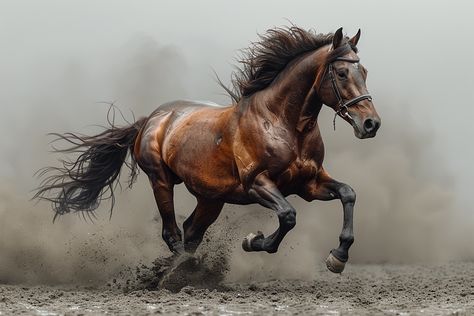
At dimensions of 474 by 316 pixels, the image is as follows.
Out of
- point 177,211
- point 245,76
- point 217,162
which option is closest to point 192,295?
point 217,162

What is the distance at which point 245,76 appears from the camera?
8805 millimetres

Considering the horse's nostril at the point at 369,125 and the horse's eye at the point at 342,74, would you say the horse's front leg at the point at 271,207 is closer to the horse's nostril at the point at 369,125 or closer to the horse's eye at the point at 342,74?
the horse's nostril at the point at 369,125

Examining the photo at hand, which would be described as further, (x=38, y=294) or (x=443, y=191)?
(x=443, y=191)

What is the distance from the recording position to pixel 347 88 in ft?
26.2

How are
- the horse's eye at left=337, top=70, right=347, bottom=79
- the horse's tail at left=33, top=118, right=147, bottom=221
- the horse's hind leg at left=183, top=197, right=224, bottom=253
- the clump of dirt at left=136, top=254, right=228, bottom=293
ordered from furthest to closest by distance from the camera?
the horse's tail at left=33, top=118, right=147, bottom=221 < the horse's hind leg at left=183, top=197, right=224, bottom=253 < the clump of dirt at left=136, top=254, right=228, bottom=293 < the horse's eye at left=337, top=70, right=347, bottom=79

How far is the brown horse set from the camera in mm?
8039

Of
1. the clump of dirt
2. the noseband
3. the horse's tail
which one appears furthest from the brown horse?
the horse's tail

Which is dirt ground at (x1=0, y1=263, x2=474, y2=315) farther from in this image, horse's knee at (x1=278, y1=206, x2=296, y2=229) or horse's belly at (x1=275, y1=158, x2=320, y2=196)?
horse's belly at (x1=275, y1=158, x2=320, y2=196)

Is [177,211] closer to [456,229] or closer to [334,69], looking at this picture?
[456,229]

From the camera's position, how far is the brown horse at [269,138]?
8.04 metres

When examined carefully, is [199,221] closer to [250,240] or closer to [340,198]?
[250,240]

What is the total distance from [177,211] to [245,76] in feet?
11.9

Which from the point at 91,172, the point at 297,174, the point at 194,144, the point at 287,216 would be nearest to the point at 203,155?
the point at 194,144

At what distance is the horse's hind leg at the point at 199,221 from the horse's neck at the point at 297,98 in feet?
4.15
